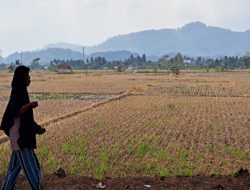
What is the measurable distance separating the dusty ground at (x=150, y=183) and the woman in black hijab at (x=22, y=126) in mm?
1020

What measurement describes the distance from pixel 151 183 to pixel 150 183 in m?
0.01

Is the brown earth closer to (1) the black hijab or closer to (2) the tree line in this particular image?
(1) the black hijab

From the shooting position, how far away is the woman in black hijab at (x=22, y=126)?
17.6ft

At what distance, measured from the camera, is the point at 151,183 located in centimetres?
658

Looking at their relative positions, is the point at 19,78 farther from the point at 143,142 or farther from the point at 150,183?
the point at 143,142

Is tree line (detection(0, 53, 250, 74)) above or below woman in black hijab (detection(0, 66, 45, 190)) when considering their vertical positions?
below

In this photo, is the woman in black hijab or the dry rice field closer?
the woman in black hijab

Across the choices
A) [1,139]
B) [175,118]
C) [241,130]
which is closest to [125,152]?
[1,139]

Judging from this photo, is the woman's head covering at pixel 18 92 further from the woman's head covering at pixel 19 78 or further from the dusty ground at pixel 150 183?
the dusty ground at pixel 150 183

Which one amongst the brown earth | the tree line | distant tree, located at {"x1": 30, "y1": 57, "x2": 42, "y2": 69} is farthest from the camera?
distant tree, located at {"x1": 30, "y1": 57, "x2": 42, "y2": 69}

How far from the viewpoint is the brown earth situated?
634 cm

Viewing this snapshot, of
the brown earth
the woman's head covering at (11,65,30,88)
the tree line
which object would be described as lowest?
the tree line

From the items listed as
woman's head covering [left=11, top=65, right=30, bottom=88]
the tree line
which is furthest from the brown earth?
the tree line

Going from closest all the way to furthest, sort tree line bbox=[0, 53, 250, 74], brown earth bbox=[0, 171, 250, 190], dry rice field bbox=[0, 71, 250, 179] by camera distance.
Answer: brown earth bbox=[0, 171, 250, 190]
dry rice field bbox=[0, 71, 250, 179]
tree line bbox=[0, 53, 250, 74]
